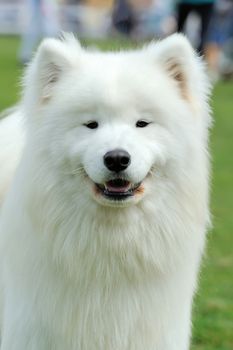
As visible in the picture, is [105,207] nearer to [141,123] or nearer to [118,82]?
[141,123]

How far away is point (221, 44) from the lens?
18.3 m

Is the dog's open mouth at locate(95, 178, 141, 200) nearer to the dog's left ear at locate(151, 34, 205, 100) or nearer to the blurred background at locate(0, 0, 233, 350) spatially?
the dog's left ear at locate(151, 34, 205, 100)

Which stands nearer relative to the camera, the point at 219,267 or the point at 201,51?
the point at 219,267

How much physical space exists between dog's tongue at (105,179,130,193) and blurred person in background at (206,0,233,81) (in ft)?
38.7

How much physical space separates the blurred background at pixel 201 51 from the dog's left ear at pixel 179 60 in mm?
579

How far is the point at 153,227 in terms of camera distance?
3512 mm

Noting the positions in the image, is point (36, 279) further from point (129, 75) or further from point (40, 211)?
point (129, 75)

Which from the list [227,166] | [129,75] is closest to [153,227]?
[129,75]

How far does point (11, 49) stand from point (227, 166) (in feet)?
45.0

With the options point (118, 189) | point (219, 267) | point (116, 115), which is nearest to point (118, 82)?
point (116, 115)

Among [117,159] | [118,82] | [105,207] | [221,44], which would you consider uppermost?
[221,44]

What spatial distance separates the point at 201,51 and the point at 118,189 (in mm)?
8831

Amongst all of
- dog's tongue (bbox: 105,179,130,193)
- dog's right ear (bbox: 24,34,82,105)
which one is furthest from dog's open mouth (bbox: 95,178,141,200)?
dog's right ear (bbox: 24,34,82,105)

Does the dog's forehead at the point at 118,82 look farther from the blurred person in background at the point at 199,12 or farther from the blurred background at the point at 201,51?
the blurred person in background at the point at 199,12
